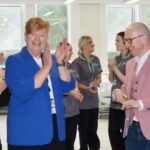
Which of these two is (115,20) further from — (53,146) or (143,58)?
(53,146)

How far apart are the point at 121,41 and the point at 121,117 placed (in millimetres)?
901

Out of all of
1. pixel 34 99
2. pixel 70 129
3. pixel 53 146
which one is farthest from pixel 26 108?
pixel 70 129

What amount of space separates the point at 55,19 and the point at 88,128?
4255mm

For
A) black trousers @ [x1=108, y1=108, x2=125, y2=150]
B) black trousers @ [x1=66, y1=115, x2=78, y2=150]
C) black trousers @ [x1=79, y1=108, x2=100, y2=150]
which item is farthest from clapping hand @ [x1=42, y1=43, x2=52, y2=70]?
black trousers @ [x1=79, y1=108, x2=100, y2=150]

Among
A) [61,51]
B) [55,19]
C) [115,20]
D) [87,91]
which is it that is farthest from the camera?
[115,20]

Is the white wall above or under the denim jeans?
above

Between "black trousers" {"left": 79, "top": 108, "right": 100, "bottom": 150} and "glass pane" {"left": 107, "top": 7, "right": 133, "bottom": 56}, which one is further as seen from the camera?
"glass pane" {"left": 107, "top": 7, "right": 133, "bottom": 56}

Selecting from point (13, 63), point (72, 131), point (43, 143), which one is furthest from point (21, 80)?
point (72, 131)

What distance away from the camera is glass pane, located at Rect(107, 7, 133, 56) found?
8461mm

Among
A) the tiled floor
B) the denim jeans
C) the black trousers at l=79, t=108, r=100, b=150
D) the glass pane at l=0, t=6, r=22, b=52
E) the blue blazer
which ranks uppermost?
the glass pane at l=0, t=6, r=22, b=52

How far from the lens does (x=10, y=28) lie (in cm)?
807

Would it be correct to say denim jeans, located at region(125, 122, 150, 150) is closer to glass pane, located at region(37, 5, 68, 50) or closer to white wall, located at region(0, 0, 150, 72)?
white wall, located at region(0, 0, 150, 72)

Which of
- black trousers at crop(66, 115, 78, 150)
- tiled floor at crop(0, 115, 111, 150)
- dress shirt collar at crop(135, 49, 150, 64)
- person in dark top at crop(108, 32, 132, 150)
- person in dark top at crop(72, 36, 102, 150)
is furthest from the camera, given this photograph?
tiled floor at crop(0, 115, 111, 150)

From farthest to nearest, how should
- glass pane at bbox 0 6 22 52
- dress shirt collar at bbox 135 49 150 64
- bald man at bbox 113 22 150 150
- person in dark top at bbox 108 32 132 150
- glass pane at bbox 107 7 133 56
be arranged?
glass pane at bbox 107 7 133 56, glass pane at bbox 0 6 22 52, person in dark top at bbox 108 32 132 150, dress shirt collar at bbox 135 49 150 64, bald man at bbox 113 22 150 150
